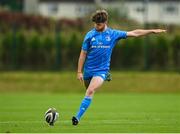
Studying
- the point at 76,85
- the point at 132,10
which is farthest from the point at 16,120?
the point at 132,10

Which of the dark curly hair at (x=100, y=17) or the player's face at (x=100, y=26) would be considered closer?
the dark curly hair at (x=100, y=17)

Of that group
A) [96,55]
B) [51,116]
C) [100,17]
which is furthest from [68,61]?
[100,17]

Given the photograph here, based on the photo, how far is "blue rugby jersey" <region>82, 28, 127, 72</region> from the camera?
57.4 ft

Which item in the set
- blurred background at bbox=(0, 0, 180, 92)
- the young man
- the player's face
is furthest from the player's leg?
blurred background at bbox=(0, 0, 180, 92)

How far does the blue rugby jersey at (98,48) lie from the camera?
1750 centimetres

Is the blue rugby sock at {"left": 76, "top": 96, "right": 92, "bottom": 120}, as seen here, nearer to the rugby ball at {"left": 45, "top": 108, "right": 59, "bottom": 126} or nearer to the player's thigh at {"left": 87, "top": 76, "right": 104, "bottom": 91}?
the player's thigh at {"left": 87, "top": 76, "right": 104, "bottom": 91}

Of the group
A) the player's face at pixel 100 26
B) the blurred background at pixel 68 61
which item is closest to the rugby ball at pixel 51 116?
the player's face at pixel 100 26

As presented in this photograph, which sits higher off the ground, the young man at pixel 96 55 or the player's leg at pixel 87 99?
the young man at pixel 96 55

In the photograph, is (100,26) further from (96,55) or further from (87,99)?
(87,99)

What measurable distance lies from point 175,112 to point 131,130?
736 cm

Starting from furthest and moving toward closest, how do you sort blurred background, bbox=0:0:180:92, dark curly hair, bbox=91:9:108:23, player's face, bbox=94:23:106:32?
Result: 1. blurred background, bbox=0:0:180:92
2. player's face, bbox=94:23:106:32
3. dark curly hair, bbox=91:9:108:23

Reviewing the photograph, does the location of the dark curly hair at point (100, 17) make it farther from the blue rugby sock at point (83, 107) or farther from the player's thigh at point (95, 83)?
the blue rugby sock at point (83, 107)

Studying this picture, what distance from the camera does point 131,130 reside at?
16344 mm

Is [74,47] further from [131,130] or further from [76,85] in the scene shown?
[131,130]
